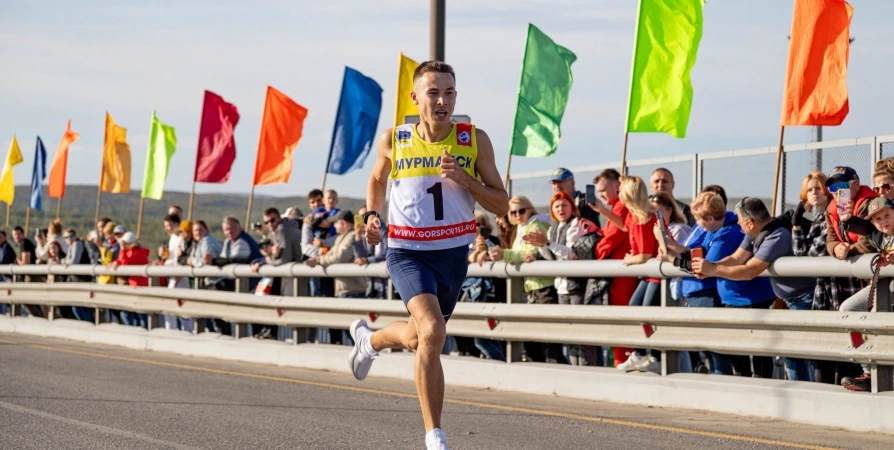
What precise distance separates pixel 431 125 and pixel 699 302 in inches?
152

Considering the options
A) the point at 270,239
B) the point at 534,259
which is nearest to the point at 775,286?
the point at 534,259

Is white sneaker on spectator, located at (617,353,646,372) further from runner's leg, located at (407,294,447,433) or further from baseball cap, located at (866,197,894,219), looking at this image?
runner's leg, located at (407,294,447,433)

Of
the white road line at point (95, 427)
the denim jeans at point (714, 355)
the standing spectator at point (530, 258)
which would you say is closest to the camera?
the white road line at point (95, 427)

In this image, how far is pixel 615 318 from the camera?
1053cm

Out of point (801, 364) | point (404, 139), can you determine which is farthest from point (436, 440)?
point (801, 364)

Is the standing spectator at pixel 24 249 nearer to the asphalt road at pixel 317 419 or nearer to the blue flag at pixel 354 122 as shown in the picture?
the blue flag at pixel 354 122

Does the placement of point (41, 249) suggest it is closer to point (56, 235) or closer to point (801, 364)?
point (56, 235)

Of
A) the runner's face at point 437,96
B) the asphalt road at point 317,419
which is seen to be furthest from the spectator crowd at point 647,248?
the runner's face at point 437,96

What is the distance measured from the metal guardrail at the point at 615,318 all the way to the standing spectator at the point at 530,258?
0.49ft

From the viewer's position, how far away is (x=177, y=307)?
17391 mm

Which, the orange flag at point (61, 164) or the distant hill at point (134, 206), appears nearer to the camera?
the orange flag at point (61, 164)

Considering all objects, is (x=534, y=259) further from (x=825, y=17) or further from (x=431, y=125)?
(x=431, y=125)

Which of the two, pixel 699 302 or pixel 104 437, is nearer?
pixel 104 437

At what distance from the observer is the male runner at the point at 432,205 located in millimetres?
6996
